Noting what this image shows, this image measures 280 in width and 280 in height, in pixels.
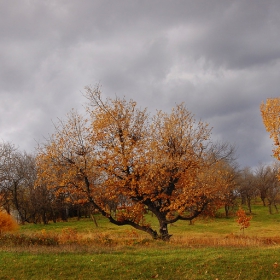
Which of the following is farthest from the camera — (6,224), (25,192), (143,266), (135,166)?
(25,192)

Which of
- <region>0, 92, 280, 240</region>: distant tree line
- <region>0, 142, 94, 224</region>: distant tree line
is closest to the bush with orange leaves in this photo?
<region>0, 92, 280, 240</region>: distant tree line

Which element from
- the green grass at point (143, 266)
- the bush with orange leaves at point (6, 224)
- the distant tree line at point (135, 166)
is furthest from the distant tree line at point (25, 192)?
the green grass at point (143, 266)

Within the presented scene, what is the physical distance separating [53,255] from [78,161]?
7896mm

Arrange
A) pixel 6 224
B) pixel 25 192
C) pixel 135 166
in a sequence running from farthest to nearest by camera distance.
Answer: pixel 25 192, pixel 6 224, pixel 135 166

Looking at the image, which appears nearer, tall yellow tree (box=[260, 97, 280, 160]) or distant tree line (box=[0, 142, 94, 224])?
tall yellow tree (box=[260, 97, 280, 160])

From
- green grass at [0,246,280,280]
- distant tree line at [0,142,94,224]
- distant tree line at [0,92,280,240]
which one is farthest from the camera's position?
distant tree line at [0,142,94,224]

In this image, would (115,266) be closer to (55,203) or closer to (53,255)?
(53,255)

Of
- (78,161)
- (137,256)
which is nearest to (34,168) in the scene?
(78,161)

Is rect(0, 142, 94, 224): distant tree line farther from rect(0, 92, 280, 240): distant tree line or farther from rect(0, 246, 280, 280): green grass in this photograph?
rect(0, 246, 280, 280): green grass

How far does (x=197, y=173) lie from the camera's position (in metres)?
21.1

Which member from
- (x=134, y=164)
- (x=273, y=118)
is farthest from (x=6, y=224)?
(x=273, y=118)

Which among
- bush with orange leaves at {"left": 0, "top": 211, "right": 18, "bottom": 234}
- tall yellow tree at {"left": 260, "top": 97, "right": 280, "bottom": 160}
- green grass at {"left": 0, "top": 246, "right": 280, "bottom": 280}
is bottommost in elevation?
green grass at {"left": 0, "top": 246, "right": 280, "bottom": 280}

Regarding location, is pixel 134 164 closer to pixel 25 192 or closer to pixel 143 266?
pixel 143 266

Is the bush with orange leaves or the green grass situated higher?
the bush with orange leaves
